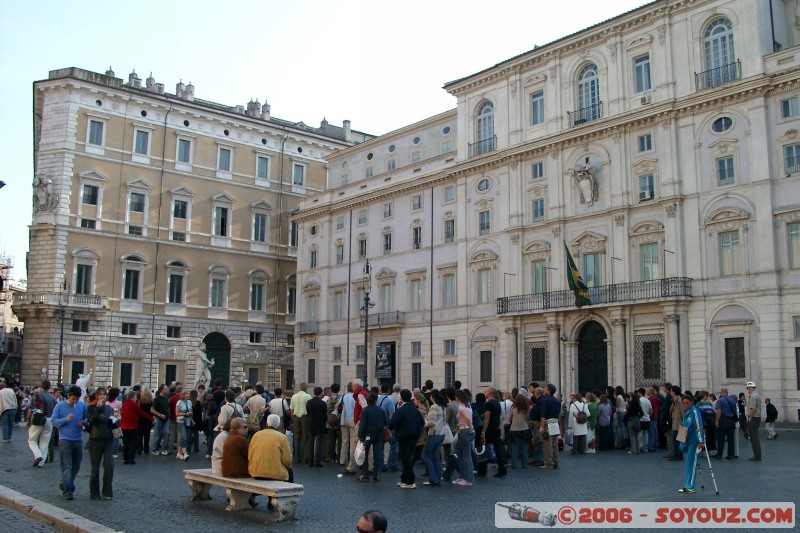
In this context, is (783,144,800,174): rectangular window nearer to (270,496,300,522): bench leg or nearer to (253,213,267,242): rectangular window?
(270,496,300,522): bench leg

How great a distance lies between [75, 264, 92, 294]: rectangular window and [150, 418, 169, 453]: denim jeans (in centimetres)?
2913

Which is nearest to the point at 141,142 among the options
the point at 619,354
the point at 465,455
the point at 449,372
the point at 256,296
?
the point at 256,296

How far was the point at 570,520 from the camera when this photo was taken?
27.2 ft

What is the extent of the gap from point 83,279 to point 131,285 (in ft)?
9.18

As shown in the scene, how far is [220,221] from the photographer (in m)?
53.2

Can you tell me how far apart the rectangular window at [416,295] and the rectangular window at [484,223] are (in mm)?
4844

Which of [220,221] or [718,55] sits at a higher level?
[718,55]

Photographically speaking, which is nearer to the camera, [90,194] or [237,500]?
[237,500]

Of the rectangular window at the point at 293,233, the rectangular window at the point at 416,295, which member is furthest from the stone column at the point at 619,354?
the rectangular window at the point at 293,233

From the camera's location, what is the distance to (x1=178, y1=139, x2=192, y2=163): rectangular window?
170ft

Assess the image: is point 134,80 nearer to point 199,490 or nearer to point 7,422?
point 7,422

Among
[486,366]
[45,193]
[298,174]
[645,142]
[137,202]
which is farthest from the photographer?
[298,174]

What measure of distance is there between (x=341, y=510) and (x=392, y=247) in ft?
112

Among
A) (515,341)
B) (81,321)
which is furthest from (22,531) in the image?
(81,321)
